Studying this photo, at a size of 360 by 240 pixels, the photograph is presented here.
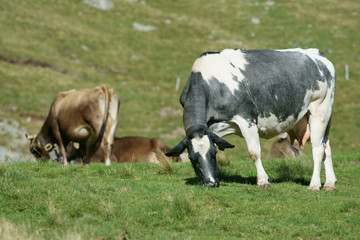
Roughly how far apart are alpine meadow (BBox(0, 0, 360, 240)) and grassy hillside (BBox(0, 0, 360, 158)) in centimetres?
18

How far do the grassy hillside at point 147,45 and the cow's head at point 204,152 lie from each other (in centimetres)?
2064

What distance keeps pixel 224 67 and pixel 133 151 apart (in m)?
10.9

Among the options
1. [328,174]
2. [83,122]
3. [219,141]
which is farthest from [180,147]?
[83,122]

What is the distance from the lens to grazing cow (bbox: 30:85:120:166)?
61.5ft

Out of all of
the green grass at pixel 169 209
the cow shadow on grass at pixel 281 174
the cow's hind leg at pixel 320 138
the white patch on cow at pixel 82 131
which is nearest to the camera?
the green grass at pixel 169 209

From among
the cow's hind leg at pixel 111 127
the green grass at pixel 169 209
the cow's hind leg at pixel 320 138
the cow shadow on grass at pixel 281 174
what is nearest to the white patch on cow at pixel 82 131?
A: the cow's hind leg at pixel 111 127

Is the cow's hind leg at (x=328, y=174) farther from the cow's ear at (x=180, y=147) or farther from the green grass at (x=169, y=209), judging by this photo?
the cow's ear at (x=180, y=147)

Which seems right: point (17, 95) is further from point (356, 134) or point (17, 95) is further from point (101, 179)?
point (101, 179)

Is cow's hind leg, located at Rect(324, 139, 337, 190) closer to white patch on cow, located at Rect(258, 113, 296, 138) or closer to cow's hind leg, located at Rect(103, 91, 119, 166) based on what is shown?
white patch on cow, located at Rect(258, 113, 296, 138)

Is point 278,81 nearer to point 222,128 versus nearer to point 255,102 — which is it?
point 255,102

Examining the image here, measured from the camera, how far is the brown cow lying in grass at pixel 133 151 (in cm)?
2116

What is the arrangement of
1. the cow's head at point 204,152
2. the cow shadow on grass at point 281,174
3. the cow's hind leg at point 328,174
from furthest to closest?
the cow shadow on grass at point 281,174 → the cow's hind leg at point 328,174 → the cow's head at point 204,152

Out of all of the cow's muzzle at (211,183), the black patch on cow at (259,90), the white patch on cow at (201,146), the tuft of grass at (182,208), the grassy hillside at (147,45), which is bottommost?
the grassy hillside at (147,45)

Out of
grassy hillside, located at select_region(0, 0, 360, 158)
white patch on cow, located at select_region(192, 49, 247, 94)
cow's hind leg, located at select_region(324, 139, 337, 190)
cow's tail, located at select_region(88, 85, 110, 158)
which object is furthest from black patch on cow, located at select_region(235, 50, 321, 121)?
grassy hillside, located at select_region(0, 0, 360, 158)
